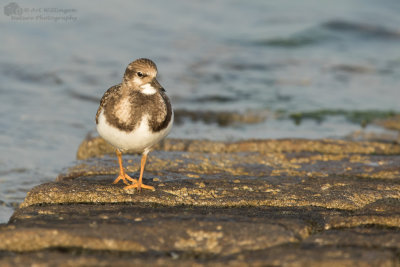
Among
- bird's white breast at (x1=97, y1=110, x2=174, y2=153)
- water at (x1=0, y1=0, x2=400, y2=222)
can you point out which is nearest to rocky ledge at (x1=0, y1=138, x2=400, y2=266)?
bird's white breast at (x1=97, y1=110, x2=174, y2=153)

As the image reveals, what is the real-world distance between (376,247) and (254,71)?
897cm

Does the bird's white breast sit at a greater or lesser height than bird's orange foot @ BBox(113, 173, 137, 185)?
greater

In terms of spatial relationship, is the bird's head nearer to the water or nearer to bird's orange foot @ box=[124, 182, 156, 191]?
bird's orange foot @ box=[124, 182, 156, 191]

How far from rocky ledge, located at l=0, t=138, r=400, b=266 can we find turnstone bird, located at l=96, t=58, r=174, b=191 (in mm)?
371

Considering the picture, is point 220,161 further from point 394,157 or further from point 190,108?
point 190,108

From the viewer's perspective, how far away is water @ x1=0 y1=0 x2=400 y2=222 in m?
8.17

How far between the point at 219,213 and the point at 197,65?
8580 millimetres

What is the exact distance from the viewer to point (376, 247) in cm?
319

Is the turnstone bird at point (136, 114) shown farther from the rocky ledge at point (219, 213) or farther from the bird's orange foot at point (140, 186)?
the rocky ledge at point (219, 213)

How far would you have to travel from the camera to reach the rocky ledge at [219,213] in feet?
10.1

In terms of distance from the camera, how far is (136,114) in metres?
4.47

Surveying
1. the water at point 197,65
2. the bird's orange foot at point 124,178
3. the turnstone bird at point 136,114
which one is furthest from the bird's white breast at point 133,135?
the water at point 197,65

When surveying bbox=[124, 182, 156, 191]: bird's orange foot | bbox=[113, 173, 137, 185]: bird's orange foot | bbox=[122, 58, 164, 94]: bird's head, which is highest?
bbox=[122, 58, 164, 94]: bird's head

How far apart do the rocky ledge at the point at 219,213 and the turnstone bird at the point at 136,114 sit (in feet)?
1.22
